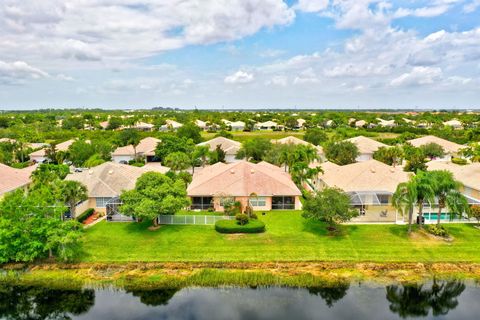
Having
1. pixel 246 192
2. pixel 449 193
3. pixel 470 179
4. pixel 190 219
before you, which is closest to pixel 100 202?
pixel 190 219

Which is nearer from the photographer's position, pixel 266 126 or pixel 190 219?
pixel 190 219

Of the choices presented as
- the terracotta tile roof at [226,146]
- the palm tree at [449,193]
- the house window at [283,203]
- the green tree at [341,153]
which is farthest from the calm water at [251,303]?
the terracotta tile roof at [226,146]

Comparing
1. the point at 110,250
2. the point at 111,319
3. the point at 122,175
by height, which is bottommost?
→ the point at 111,319

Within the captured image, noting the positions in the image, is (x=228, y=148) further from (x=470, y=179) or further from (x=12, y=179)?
(x=470, y=179)

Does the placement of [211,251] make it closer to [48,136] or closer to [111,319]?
[111,319]

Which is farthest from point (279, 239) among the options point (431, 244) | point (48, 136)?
point (48, 136)

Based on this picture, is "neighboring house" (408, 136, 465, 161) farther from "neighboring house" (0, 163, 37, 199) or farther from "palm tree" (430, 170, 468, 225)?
"neighboring house" (0, 163, 37, 199)
